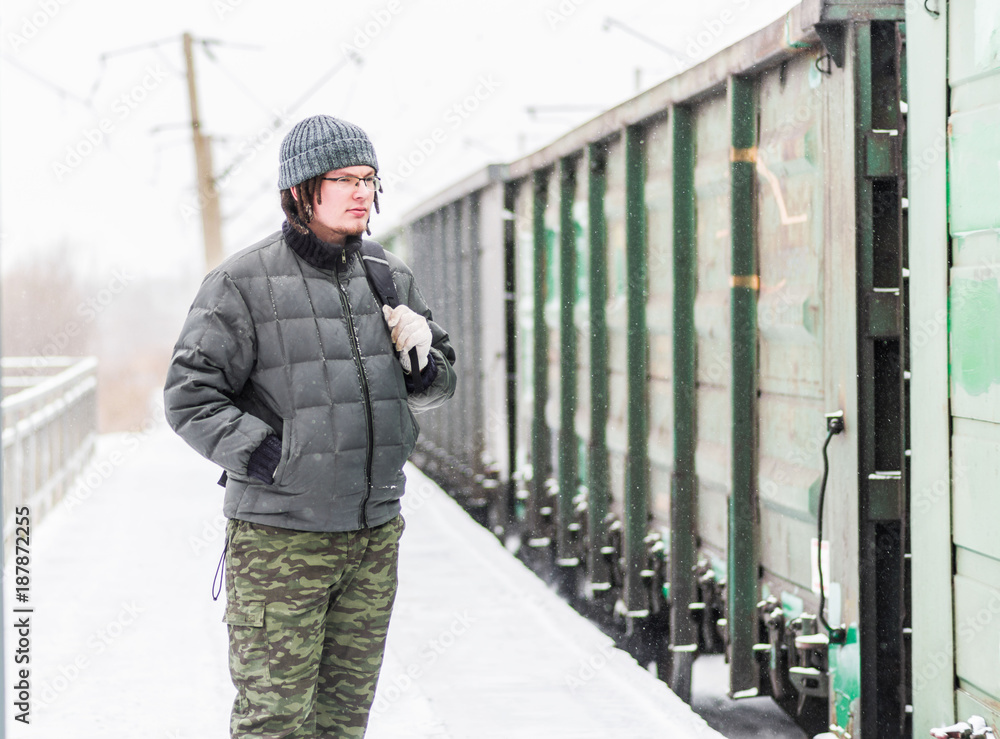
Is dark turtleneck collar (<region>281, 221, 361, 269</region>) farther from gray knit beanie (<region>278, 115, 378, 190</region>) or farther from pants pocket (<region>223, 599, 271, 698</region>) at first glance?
pants pocket (<region>223, 599, 271, 698</region>)

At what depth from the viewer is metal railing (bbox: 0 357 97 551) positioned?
309 inches

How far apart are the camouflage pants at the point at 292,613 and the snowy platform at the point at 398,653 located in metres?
1.34

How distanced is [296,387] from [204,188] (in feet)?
57.0

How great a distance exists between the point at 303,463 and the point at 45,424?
8055 millimetres

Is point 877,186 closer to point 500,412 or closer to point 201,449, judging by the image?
point 201,449

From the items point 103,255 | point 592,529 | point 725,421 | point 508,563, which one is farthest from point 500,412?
point 103,255

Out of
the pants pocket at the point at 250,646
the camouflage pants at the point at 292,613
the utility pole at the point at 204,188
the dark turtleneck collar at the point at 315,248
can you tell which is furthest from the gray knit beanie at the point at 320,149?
the utility pole at the point at 204,188

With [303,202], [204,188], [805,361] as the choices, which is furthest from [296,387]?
[204,188]

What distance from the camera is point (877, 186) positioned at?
304cm

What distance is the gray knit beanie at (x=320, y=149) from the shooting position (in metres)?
A: 2.31

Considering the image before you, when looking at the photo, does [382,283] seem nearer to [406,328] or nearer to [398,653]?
[406,328]

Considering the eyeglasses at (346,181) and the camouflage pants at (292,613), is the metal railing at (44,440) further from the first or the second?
the eyeglasses at (346,181)

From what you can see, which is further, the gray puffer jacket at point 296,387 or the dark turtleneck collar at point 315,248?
the dark turtleneck collar at point 315,248

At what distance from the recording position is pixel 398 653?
182 inches
